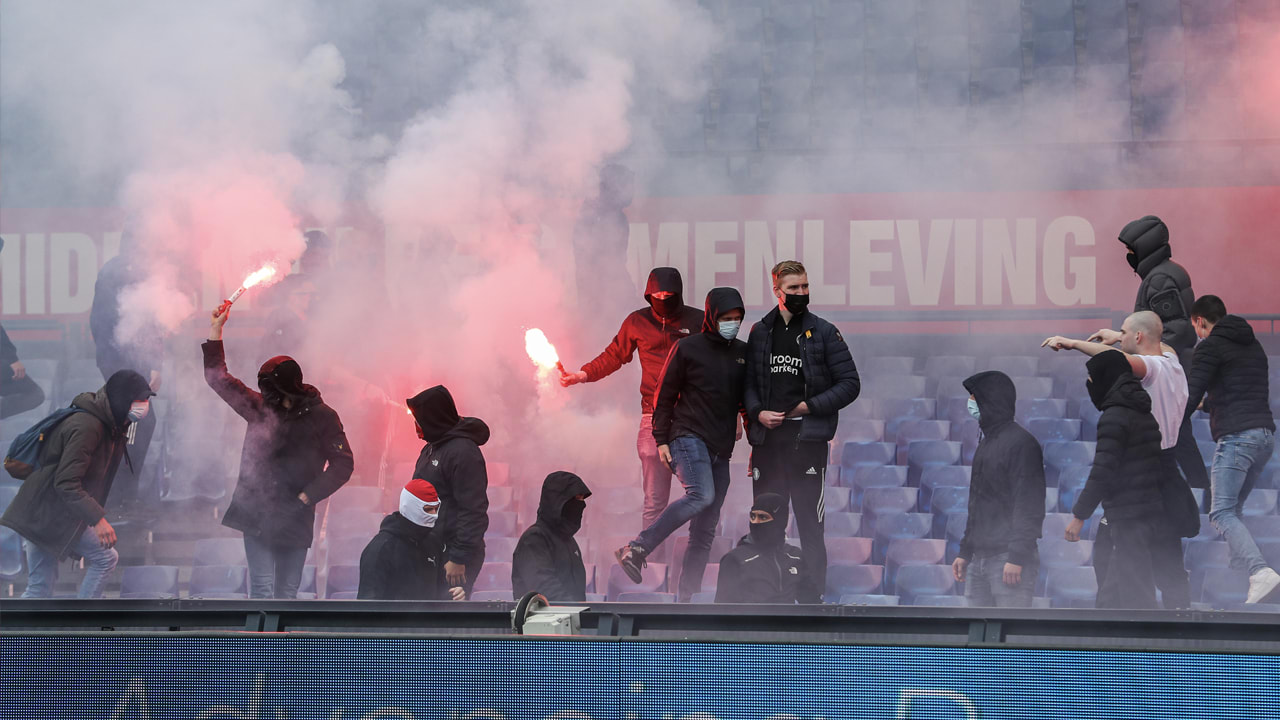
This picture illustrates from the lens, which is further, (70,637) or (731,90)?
(731,90)

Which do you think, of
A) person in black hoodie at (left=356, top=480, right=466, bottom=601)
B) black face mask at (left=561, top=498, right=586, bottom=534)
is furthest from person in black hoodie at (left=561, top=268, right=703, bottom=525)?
person in black hoodie at (left=356, top=480, right=466, bottom=601)

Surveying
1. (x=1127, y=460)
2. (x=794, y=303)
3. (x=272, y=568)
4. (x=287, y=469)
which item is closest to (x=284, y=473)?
(x=287, y=469)

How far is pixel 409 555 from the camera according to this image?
3674mm

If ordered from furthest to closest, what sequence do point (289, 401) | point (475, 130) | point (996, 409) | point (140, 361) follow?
point (475, 130) → point (140, 361) → point (289, 401) → point (996, 409)

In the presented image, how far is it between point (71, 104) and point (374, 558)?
16.0 ft

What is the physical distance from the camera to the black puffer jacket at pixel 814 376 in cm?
380

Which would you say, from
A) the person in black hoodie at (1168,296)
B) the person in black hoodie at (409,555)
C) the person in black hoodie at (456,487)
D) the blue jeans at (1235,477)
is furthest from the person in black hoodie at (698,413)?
the blue jeans at (1235,477)

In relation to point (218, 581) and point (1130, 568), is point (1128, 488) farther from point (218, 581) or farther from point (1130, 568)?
point (218, 581)

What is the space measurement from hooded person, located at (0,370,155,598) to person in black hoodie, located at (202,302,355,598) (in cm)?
52

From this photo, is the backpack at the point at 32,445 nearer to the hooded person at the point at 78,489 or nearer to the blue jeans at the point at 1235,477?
the hooded person at the point at 78,489

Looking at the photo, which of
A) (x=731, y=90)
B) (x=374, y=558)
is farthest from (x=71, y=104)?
(x=374, y=558)

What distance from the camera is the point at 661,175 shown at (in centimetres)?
711

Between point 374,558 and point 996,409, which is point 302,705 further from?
point 996,409

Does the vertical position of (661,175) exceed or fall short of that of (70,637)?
it exceeds it
